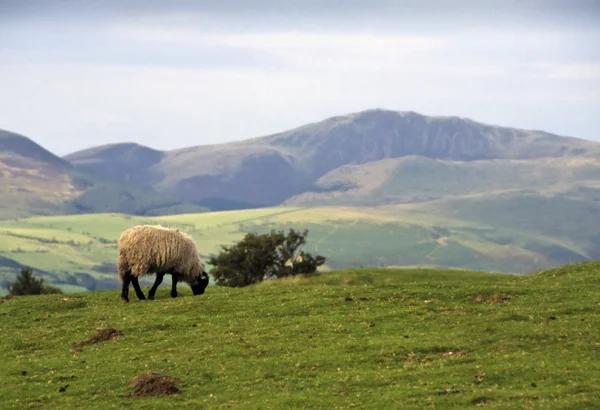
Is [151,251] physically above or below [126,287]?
above

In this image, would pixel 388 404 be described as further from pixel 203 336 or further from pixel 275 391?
pixel 203 336

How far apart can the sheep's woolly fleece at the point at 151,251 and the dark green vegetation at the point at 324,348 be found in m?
1.89

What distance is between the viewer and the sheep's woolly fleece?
4331cm

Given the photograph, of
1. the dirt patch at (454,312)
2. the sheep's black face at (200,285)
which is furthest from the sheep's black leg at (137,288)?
the dirt patch at (454,312)

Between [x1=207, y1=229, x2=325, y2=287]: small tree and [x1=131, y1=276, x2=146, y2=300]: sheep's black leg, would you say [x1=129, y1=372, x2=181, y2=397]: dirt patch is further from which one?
[x1=207, y1=229, x2=325, y2=287]: small tree

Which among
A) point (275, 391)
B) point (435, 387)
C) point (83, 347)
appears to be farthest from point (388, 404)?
point (83, 347)

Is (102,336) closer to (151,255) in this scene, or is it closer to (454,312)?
(151,255)

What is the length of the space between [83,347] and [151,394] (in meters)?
8.12

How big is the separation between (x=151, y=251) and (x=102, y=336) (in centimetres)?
834

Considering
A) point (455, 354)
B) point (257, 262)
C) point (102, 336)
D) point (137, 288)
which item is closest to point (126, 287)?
point (137, 288)

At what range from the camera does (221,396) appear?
27312 millimetres

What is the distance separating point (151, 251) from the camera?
1714 inches

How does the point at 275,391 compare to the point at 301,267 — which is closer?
the point at 275,391

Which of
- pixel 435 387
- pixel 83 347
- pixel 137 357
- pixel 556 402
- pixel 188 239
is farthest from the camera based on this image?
pixel 188 239
